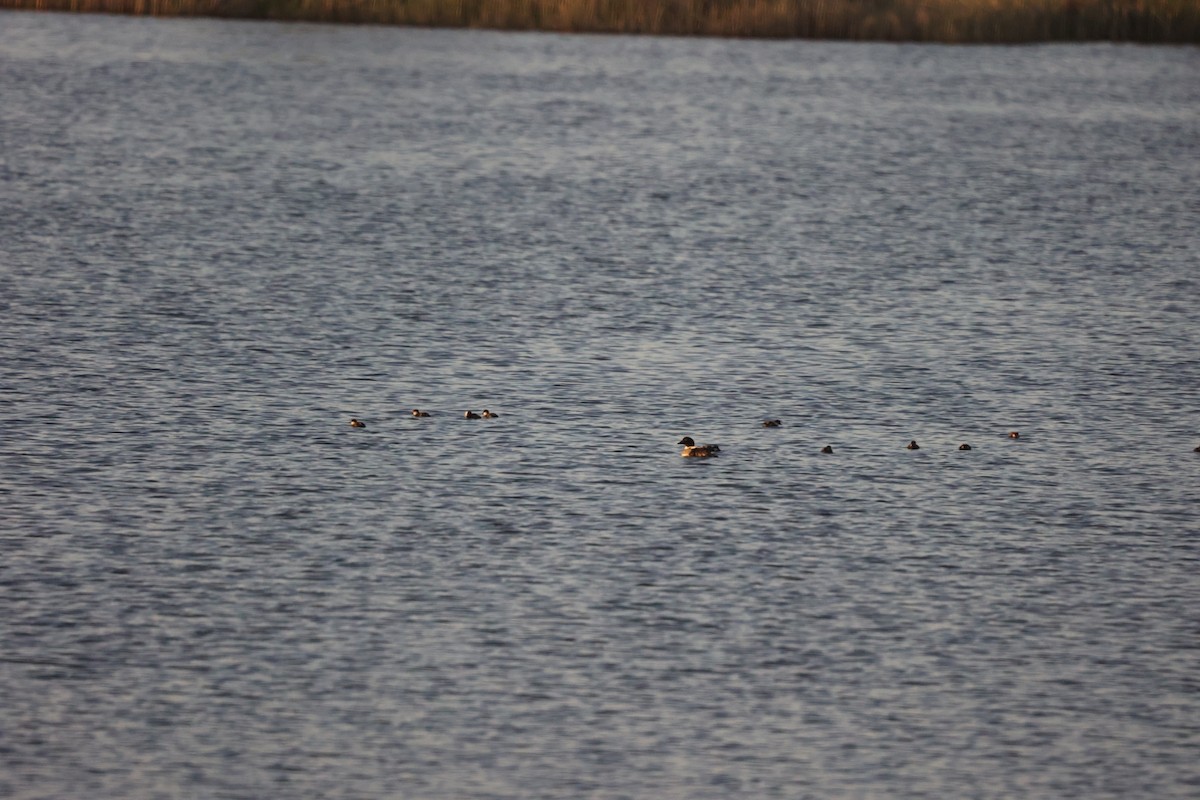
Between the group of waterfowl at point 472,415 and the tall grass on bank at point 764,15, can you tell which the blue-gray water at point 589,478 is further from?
the tall grass on bank at point 764,15

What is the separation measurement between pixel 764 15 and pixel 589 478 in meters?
33.1

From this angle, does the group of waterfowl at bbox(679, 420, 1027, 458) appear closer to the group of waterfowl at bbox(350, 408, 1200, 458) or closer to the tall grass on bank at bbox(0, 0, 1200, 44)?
the group of waterfowl at bbox(350, 408, 1200, 458)

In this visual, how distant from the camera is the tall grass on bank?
43.6 m

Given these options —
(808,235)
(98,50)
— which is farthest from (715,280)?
(98,50)

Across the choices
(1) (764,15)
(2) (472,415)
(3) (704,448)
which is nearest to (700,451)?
(3) (704,448)

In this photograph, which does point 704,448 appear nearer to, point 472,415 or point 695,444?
point 695,444

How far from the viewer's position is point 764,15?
43.7 meters

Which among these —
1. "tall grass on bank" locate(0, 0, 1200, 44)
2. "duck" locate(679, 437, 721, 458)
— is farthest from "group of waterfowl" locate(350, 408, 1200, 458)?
"tall grass on bank" locate(0, 0, 1200, 44)

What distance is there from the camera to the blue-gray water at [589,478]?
8148 millimetres

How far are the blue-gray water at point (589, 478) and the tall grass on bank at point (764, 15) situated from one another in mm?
17107

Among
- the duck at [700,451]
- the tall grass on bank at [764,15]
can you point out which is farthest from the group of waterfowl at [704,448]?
the tall grass on bank at [764,15]

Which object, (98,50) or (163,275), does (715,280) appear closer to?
(163,275)

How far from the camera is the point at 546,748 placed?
7.97m

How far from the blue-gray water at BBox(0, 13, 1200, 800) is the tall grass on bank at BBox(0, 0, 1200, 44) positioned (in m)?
17.1
